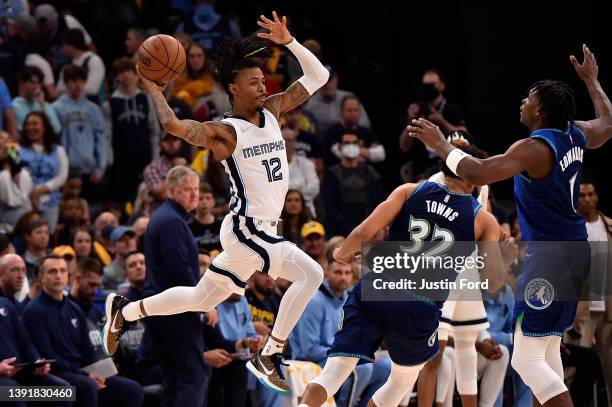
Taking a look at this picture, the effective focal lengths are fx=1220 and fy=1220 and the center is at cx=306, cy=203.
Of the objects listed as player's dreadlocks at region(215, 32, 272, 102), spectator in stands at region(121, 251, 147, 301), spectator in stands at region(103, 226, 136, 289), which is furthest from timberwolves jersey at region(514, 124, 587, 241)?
spectator in stands at region(103, 226, 136, 289)

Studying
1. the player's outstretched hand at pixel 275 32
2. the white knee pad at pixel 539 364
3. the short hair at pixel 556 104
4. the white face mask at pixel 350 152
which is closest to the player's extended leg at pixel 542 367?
the white knee pad at pixel 539 364

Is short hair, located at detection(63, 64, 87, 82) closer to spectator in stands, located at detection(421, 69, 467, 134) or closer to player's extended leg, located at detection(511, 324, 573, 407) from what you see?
spectator in stands, located at detection(421, 69, 467, 134)

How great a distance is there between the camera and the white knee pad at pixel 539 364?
799 centimetres

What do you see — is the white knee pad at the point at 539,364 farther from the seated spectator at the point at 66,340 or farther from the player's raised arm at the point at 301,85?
the seated spectator at the point at 66,340

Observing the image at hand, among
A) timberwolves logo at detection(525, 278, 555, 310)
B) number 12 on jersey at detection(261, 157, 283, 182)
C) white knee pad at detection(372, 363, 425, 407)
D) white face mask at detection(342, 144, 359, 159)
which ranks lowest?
white knee pad at detection(372, 363, 425, 407)

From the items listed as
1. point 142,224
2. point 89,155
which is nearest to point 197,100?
point 89,155

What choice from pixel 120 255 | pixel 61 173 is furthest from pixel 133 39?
pixel 120 255

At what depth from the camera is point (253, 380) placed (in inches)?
452

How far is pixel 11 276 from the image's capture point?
10.6m

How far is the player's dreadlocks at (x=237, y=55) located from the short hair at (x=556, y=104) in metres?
1.90

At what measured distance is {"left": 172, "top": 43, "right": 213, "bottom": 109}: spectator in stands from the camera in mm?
15031

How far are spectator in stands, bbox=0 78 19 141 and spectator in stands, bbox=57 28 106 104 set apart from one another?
131 centimetres

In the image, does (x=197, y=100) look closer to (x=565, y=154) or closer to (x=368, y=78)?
(x=368, y=78)

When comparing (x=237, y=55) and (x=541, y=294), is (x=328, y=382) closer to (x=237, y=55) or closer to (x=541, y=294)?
(x=541, y=294)
